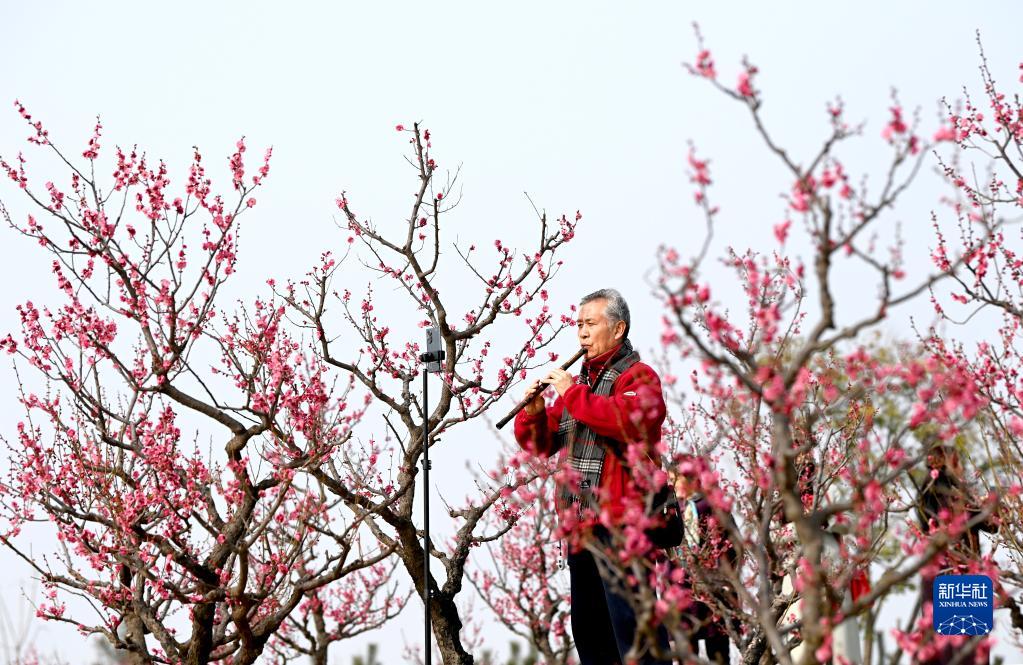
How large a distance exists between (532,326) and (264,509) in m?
3.22

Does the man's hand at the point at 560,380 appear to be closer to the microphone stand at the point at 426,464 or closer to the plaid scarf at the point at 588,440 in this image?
the plaid scarf at the point at 588,440

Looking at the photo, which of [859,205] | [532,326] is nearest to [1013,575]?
[532,326]

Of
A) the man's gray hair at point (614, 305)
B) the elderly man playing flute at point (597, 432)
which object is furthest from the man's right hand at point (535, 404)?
the man's gray hair at point (614, 305)

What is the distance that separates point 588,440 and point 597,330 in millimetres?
451

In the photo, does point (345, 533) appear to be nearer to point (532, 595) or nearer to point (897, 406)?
point (532, 595)

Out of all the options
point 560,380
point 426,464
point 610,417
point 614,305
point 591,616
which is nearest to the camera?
point 610,417

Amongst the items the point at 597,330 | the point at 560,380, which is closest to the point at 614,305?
the point at 597,330

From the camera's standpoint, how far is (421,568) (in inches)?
249

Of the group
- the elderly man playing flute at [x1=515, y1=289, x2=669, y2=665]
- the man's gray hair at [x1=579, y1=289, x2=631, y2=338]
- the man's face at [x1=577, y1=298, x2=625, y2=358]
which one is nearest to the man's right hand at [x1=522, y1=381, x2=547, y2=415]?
the elderly man playing flute at [x1=515, y1=289, x2=669, y2=665]

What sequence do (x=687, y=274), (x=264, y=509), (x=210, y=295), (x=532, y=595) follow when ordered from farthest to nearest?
(x=532, y=595)
(x=264, y=509)
(x=210, y=295)
(x=687, y=274)

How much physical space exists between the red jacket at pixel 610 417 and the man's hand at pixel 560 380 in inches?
1.5

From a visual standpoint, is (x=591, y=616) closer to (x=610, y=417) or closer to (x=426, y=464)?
(x=610, y=417)

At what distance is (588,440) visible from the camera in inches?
171

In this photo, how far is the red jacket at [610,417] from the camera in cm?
397
